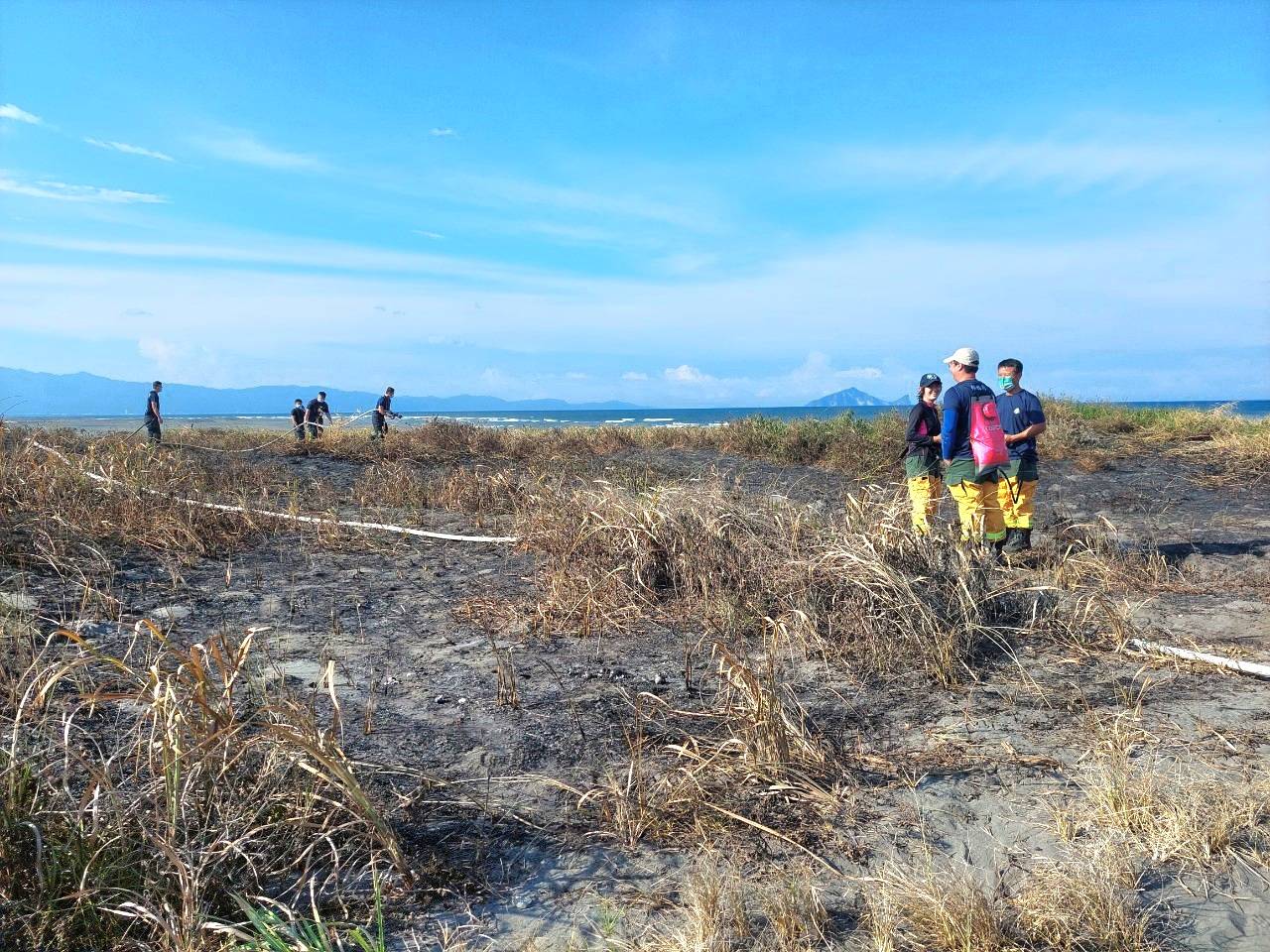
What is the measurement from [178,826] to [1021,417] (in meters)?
6.65

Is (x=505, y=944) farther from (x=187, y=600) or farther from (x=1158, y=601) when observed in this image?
(x=1158, y=601)

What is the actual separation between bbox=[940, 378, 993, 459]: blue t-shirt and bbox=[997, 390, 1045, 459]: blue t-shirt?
1.55 feet

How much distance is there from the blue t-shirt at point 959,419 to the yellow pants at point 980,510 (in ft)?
0.84

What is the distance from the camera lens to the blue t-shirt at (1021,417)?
23.0ft

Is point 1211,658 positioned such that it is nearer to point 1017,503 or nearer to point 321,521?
point 1017,503

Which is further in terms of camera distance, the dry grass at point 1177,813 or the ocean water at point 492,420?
the ocean water at point 492,420

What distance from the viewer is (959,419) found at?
668 centimetres

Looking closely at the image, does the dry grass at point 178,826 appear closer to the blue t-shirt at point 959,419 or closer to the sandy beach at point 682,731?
the sandy beach at point 682,731

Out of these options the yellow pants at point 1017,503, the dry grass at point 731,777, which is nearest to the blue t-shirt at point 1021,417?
the yellow pants at point 1017,503

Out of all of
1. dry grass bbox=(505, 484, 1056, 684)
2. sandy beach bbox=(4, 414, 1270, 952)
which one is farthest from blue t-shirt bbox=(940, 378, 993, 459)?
sandy beach bbox=(4, 414, 1270, 952)

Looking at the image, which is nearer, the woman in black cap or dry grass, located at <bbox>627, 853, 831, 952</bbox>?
dry grass, located at <bbox>627, 853, 831, 952</bbox>

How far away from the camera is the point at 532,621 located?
17.9 ft

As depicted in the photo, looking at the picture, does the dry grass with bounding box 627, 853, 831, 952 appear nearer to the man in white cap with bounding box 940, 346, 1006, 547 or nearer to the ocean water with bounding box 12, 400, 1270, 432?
the man in white cap with bounding box 940, 346, 1006, 547

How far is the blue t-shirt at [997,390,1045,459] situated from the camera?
7.02 m
